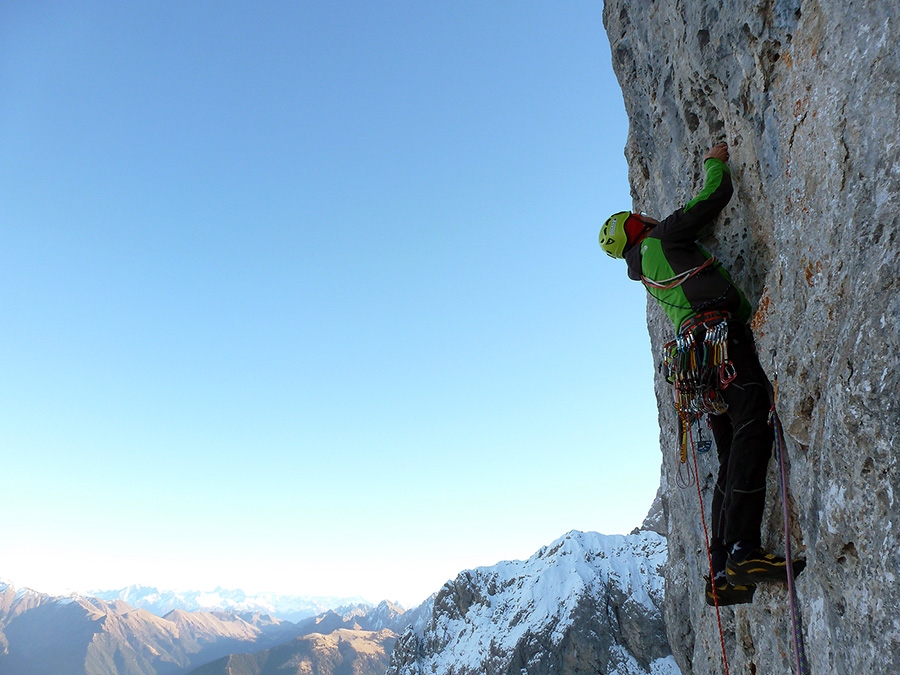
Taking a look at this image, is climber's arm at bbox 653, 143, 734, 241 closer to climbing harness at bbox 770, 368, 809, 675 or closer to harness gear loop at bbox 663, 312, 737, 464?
harness gear loop at bbox 663, 312, 737, 464

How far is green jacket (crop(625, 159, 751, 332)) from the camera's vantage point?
14.1 ft

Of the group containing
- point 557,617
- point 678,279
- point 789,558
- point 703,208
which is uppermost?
point 703,208

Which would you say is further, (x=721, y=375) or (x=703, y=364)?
(x=703, y=364)

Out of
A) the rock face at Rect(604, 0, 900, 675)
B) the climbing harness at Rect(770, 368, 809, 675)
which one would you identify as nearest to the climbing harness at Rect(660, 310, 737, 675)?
the rock face at Rect(604, 0, 900, 675)

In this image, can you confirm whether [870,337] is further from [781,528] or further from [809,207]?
[781,528]

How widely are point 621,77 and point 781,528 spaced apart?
582 cm

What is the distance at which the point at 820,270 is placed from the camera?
10.4 ft

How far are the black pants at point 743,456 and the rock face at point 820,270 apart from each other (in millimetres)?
153

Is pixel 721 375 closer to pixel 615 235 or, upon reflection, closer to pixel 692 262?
pixel 692 262

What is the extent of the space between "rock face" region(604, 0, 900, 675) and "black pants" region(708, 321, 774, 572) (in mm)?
153

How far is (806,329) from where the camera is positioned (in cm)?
327

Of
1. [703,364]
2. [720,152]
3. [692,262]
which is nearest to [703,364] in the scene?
[703,364]

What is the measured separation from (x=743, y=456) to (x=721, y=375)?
579 millimetres

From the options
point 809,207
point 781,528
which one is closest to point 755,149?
point 809,207
